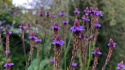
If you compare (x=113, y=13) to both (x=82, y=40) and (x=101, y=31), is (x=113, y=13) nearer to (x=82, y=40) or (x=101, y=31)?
(x=101, y=31)

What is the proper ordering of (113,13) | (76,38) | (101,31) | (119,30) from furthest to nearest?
(119,30)
(101,31)
(113,13)
(76,38)

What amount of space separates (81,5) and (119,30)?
864 millimetres

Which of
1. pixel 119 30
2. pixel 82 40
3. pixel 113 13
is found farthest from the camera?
pixel 119 30

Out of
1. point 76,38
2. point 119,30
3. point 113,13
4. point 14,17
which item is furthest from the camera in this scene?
point 14,17

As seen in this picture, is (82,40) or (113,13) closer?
(82,40)

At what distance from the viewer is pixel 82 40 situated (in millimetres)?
1323

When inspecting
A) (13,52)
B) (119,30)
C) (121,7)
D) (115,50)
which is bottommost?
(13,52)

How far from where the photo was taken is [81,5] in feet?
9.33

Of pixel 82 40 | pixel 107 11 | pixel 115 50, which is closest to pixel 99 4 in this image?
pixel 107 11

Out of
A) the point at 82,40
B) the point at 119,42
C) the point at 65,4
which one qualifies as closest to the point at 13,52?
the point at 65,4

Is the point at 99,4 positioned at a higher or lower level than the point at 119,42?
higher

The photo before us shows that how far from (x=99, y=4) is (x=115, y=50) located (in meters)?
0.86

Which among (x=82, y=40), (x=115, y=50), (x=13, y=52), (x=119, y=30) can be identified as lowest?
(x=13, y=52)

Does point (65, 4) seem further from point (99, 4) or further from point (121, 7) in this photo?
point (121, 7)
